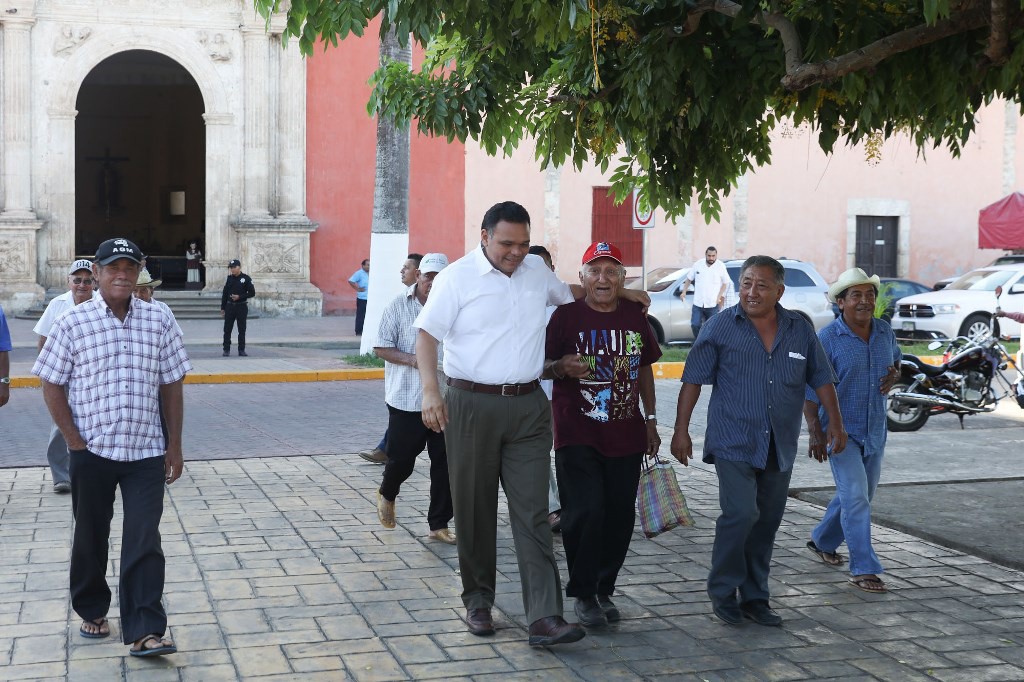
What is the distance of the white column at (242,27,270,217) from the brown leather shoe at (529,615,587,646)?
2158cm

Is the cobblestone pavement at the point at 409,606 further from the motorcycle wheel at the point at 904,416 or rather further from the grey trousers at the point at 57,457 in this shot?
the motorcycle wheel at the point at 904,416

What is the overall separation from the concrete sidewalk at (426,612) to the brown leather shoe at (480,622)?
0.15ft

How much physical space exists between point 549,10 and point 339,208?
72.1 ft

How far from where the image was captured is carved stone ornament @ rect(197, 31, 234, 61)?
2572 centimetres

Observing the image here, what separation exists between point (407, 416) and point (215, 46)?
66.1ft

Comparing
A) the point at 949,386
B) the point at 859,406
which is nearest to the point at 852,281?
the point at 859,406

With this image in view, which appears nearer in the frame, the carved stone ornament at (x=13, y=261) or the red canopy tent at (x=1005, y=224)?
the carved stone ornament at (x=13, y=261)

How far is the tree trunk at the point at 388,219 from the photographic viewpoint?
681 inches

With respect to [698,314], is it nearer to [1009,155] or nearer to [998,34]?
[998,34]

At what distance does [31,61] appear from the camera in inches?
972

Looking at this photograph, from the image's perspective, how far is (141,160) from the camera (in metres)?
37.1

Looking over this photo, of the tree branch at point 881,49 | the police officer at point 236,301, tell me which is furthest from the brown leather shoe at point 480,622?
the police officer at point 236,301

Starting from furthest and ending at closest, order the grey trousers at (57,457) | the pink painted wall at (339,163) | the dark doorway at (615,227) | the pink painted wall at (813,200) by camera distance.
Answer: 1. the dark doorway at (615,227)
2. the pink painted wall at (813,200)
3. the pink painted wall at (339,163)
4. the grey trousers at (57,457)

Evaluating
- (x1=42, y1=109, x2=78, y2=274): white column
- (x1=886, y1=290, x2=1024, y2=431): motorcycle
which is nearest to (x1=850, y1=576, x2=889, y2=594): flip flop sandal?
(x1=886, y1=290, x2=1024, y2=431): motorcycle
